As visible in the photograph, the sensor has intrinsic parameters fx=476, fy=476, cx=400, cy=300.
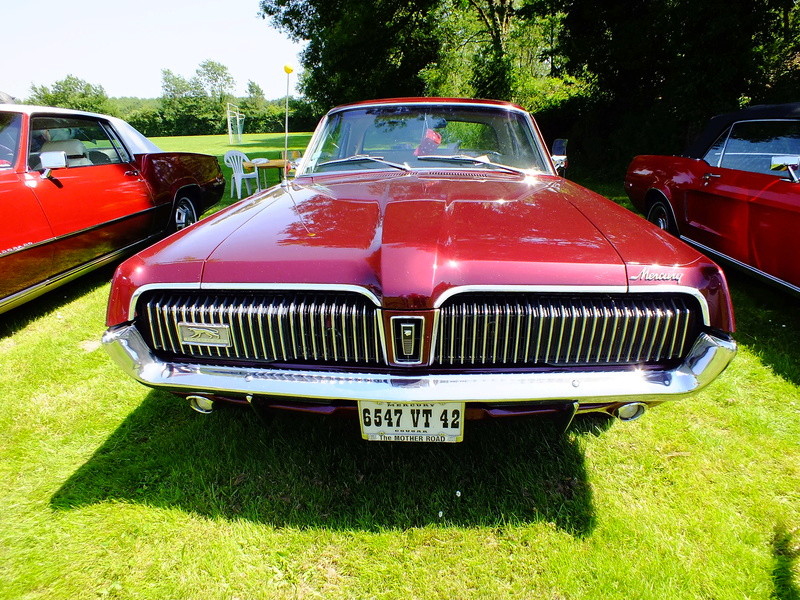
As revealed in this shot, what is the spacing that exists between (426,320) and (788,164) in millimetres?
3020

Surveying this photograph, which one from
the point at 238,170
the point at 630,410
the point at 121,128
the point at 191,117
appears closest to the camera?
the point at 630,410

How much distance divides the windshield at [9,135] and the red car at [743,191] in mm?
5454

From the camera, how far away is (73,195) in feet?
12.7

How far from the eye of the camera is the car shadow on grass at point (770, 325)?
3074 millimetres

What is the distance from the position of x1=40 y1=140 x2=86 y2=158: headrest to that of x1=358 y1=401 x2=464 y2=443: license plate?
397 cm

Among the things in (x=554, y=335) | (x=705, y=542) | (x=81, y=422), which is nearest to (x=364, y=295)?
(x=554, y=335)

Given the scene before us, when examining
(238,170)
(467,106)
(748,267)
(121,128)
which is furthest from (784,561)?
(238,170)

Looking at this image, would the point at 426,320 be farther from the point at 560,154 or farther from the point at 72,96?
the point at 72,96

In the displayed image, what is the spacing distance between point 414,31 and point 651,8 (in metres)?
9.21

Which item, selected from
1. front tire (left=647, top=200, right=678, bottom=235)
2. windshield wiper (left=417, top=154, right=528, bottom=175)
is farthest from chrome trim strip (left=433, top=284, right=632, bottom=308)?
front tire (left=647, top=200, right=678, bottom=235)

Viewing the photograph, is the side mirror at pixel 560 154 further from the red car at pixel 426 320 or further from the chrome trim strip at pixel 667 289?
the chrome trim strip at pixel 667 289

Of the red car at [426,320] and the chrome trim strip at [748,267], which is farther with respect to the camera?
the chrome trim strip at [748,267]

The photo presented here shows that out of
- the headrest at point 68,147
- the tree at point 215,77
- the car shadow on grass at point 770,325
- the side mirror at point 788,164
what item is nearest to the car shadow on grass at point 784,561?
the car shadow on grass at point 770,325

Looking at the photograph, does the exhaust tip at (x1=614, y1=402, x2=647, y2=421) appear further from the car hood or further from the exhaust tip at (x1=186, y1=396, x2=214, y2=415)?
the exhaust tip at (x1=186, y1=396, x2=214, y2=415)
